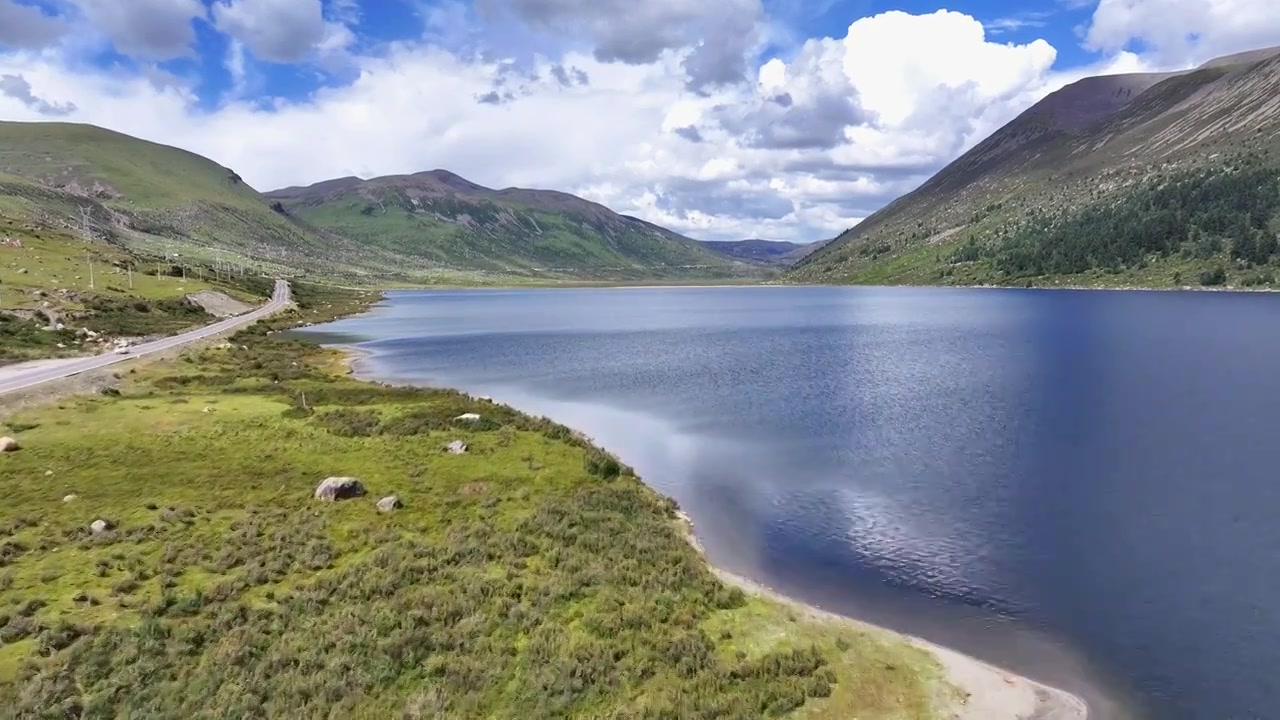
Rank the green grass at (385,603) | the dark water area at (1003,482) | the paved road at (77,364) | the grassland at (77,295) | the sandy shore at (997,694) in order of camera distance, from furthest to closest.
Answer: the grassland at (77,295) < the paved road at (77,364) < the dark water area at (1003,482) < the sandy shore at (997,694) < the green grass at (385,603)

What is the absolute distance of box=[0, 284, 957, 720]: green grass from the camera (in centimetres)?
2127

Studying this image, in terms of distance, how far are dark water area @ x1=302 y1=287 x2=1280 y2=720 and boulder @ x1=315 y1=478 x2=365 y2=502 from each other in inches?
730

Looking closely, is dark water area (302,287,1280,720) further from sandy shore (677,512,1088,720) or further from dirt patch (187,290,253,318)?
dirt patch (187,290,253,318)

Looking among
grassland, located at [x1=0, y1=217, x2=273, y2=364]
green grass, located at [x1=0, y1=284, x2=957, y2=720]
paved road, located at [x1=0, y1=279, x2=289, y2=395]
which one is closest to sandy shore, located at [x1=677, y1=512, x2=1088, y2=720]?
green grass, located at [x1=0, y1=284, x2=957, y2=720]

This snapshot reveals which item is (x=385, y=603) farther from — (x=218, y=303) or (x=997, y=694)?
(x=218, y=303)

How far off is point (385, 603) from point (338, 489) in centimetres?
1358

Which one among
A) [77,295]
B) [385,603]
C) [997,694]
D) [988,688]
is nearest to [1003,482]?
[988,688]

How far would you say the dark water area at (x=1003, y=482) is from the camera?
26500 millimetres

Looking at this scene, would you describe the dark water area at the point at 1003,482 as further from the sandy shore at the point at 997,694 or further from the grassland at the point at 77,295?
the grassland at the point at 77,295

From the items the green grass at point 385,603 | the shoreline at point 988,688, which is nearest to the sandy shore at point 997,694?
the shoreline at point 988,688

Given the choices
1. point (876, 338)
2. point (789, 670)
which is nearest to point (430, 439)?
point (789, 670)

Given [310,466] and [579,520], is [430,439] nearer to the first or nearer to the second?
[310,466]

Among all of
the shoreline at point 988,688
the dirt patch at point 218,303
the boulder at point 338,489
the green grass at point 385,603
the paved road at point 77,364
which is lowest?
the shoreline at point 988,688

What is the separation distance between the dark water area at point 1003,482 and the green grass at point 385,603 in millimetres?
5440
